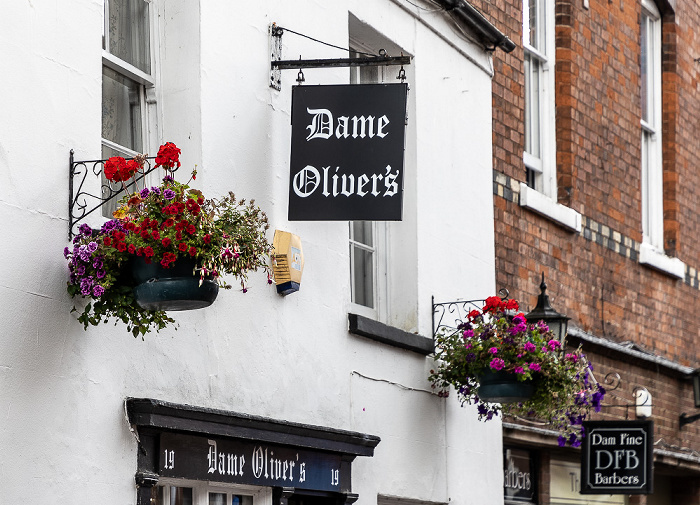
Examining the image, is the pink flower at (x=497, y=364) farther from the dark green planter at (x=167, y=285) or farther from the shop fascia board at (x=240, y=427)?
the dark green planter at (x=167, y=285)

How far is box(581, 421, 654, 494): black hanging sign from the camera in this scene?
11.5 m

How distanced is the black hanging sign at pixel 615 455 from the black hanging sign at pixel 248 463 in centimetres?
381

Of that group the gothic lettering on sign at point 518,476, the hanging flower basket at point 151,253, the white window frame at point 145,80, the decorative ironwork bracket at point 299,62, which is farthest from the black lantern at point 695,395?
the hanging flower basket at point 151,253

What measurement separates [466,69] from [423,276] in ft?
6.13

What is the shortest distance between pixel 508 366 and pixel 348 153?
212cm

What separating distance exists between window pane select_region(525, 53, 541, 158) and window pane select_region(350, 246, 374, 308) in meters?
3.13

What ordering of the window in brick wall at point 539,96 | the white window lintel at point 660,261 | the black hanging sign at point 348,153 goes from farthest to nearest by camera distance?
the white window lintel at point 660,261 < the window in brick wall at point 539,96 < the black hanging sign at point 348,153

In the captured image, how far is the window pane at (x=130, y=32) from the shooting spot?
Answer: 7.20 meters

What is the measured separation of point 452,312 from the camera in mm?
9523

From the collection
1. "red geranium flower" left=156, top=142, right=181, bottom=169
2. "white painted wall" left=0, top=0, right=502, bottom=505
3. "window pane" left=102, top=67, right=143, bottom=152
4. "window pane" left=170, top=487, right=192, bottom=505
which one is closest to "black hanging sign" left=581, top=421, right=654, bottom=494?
"white painted wall" left=0, top=0, right=502, bottom=505

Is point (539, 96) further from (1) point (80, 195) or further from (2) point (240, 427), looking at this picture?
(1) point (80, 195)

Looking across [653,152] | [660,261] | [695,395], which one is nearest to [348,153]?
[660,261]

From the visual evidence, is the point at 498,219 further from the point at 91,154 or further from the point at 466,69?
the point at 91,154

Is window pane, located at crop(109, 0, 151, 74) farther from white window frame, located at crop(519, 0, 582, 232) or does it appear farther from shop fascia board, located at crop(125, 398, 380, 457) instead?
white window frame, located at crop(519, 0, 582, 232)
